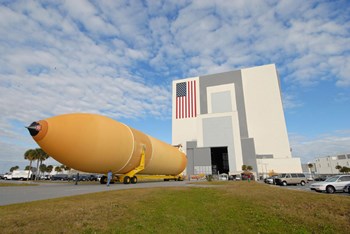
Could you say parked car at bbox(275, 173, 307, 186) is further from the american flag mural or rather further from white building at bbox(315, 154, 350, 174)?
white building at bbox(315, 154, 350, 174)

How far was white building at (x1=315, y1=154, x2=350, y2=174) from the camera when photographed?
9562 centimetres

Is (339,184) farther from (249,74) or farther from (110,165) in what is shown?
(249,74)

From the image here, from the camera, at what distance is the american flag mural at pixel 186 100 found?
8269 cm

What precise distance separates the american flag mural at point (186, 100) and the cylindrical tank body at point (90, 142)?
197 feet

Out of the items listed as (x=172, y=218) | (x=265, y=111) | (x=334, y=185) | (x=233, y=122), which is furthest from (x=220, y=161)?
(x=172, y=218)

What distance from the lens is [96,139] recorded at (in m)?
16.8

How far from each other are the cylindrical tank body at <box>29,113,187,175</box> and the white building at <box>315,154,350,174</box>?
10727 cm

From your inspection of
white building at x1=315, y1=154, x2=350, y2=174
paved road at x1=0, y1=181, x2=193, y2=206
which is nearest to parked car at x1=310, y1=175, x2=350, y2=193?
paved road at x1=0, y1=181, x2=193, y2=206

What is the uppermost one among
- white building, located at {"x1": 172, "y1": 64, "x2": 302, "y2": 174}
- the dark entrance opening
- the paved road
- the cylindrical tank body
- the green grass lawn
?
white building, located at {"x1": 172, "y1": 64, "x2": 302, "y2": 174}

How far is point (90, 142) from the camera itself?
16.5 meters

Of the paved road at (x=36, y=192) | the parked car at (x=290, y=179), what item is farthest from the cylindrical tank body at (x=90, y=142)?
the parked car at (x=290, y=179)

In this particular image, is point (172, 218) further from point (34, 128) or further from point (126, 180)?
point (126, 180)

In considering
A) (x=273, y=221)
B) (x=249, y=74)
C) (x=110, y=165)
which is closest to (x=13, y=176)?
(x=110, y=165)

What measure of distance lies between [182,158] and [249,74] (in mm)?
53650
